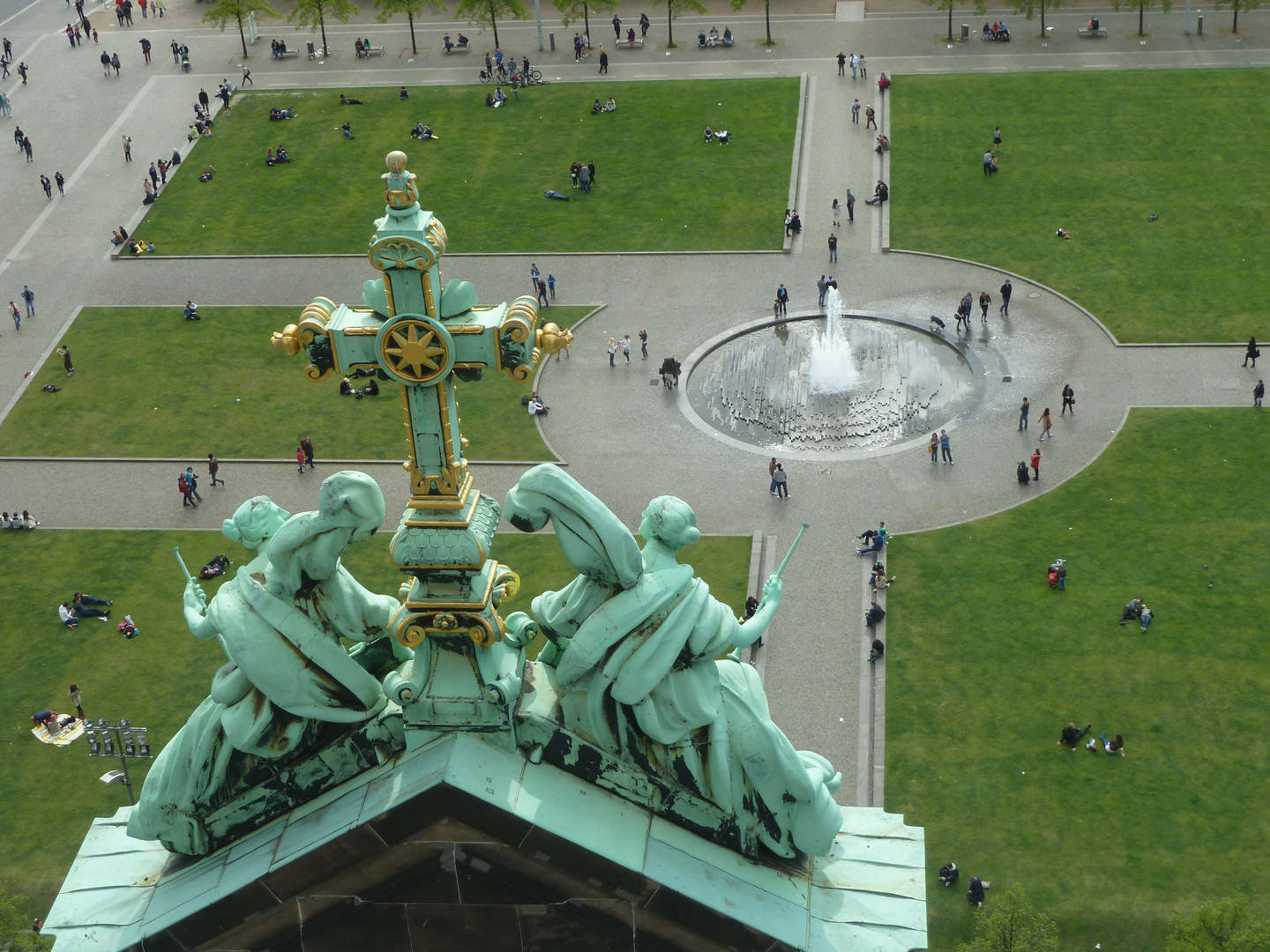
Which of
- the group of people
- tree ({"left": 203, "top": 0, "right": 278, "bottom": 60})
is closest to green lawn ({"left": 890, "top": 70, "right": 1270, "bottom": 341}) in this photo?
tree ({"left": 203, "top": 0, "right": 278, "bottom": 60})

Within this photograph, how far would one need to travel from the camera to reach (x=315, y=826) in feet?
56.6

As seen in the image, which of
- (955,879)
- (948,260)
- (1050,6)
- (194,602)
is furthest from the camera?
(1050,6)

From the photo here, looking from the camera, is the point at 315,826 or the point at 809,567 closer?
the point at 315,826

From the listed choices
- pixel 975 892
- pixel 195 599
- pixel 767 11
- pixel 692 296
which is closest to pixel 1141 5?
pixel 767 11

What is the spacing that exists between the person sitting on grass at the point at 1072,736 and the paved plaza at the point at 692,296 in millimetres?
6421

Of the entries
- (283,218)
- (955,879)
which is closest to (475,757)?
(955,879)

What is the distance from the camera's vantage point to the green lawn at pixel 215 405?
7262 centimetres

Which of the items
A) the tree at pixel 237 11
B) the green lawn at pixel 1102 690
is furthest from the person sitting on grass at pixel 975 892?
the tree at pixel 237 11

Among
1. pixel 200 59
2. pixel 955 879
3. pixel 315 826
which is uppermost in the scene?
pixel 315 826

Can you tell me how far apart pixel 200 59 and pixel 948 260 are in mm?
55313

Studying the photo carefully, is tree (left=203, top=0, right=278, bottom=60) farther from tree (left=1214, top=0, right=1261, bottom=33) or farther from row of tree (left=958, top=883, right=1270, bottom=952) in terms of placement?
row of tree (left=958, top=883, right=1270, bottom=952)

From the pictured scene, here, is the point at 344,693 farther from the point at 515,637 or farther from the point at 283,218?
the point at 283,218

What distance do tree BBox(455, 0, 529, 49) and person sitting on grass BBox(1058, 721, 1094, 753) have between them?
231 feet

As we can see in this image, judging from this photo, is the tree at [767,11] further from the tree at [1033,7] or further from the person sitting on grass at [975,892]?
the person sitting on grass at [975,892]
